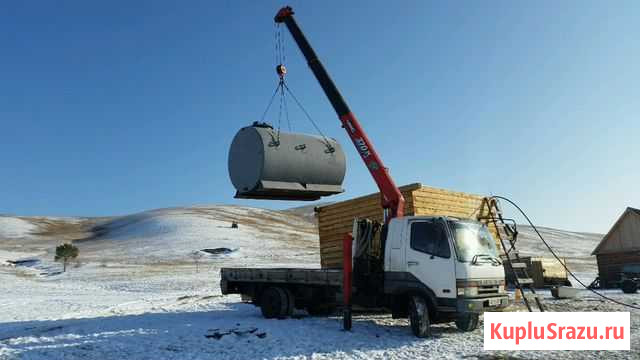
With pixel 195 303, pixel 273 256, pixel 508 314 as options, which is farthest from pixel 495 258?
pixel 273 256

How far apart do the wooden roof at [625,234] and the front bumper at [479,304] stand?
21.1 m

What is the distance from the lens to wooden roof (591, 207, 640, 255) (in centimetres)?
2736

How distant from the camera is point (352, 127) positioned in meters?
14.2

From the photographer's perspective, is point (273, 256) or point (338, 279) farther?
point (273, 256)

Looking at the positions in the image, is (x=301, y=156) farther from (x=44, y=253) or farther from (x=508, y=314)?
(x=44, y=253)

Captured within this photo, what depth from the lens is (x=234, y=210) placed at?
11569cm

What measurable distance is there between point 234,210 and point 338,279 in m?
105

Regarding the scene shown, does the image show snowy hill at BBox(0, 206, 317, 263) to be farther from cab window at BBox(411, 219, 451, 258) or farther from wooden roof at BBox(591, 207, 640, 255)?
cab window at BBox(411, 219, 451, 258)

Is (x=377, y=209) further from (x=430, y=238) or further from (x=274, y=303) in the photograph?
(x=430, y=238)

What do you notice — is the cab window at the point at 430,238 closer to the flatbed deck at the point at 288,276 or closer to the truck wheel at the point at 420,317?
Result: the truck wheel at the point at 420,317

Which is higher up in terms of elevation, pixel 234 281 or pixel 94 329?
pixel 234 281

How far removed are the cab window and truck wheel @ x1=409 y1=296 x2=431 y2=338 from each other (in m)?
1.09

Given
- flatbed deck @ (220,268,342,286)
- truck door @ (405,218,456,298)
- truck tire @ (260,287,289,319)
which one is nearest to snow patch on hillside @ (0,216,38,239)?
flatbed deck @ (220,268,342,286)

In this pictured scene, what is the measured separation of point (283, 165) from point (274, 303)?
3919mm
